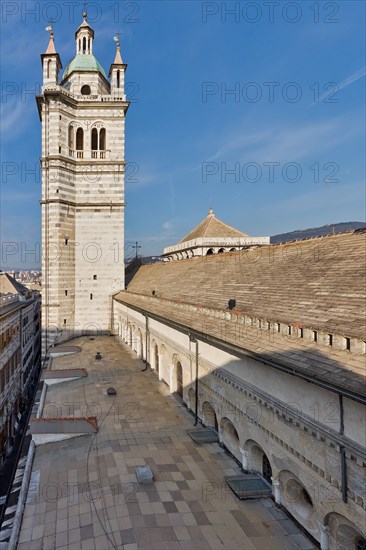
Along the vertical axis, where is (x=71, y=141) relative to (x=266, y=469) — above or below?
above

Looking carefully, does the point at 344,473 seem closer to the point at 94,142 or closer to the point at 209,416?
the point at 209,416

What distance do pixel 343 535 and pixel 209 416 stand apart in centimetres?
754

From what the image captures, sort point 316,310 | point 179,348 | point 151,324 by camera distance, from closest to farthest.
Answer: point 316,310
point 179,348
point 151,324

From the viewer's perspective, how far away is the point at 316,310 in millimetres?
10555

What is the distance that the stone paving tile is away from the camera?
8.57 meters

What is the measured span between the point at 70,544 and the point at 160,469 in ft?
12.2

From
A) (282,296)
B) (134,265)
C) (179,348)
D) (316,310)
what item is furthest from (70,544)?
(134,265)

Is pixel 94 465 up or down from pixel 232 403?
down

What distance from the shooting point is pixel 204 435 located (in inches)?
555

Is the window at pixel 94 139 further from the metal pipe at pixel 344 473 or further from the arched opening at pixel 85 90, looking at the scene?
the metal pipe at pixel 344 473

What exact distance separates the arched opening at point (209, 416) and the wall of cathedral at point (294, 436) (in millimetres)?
41

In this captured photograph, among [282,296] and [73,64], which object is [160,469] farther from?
[73,64]

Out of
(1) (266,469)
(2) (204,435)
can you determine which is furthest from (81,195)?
(1) (266,469)

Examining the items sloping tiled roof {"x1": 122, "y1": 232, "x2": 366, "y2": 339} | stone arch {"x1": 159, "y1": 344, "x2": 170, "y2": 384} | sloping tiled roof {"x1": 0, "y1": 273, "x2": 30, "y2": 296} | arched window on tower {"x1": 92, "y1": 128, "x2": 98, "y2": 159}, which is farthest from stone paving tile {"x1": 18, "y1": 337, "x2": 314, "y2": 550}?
sloping tiled roof {"x1": 0, "y1": 273, "x2": 30, "y2": 296}
